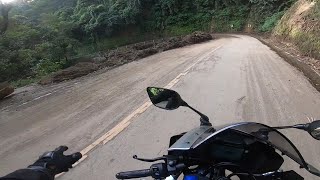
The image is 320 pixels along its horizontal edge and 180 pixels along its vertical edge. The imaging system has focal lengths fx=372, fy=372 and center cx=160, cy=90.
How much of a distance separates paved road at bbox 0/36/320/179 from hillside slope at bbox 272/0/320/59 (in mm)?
3395

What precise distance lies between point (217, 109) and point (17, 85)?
10193 millimetres

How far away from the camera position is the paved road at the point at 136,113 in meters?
5.97

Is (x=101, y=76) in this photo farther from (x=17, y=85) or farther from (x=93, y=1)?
(x=93, y=1)

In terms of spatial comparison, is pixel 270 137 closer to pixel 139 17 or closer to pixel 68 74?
pixel 68 74

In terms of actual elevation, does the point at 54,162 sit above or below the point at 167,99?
below

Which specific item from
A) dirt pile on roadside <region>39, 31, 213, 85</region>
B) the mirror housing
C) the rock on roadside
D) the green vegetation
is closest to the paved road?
the rock on roadside

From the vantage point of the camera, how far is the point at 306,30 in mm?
19578

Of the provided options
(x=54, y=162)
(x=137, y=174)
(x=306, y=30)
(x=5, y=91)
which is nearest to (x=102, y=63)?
(x=5, y=91)

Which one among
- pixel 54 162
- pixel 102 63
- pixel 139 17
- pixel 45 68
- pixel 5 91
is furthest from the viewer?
pixel 139 17

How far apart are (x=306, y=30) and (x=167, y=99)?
18.9 m

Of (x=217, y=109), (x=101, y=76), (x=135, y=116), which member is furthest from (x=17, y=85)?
(x=217, y=109)

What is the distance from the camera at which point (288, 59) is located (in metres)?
16.2

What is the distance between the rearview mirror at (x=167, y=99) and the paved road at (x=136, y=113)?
111 inches

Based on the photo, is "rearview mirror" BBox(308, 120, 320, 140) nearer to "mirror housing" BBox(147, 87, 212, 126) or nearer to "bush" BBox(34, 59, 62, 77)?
"mirror housing" BBox(147, 87, 212, 126)
